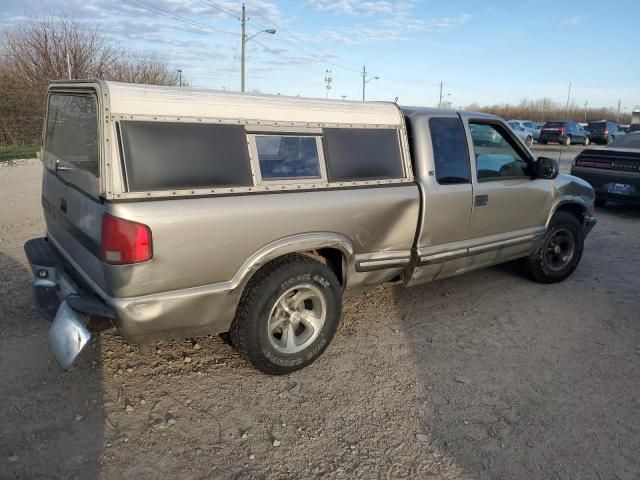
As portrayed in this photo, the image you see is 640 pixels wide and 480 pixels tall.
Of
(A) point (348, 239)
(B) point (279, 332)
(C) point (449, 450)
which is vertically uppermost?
(A) point (348, 239)

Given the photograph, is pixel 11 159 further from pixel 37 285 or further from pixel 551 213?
pixel 551 213

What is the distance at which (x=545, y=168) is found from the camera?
474cm

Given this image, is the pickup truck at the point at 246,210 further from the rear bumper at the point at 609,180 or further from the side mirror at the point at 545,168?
the rear bumper at the point at 609,180

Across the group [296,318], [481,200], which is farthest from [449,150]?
[296,318]

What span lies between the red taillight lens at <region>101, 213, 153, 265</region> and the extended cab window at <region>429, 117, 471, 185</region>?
7.93ft

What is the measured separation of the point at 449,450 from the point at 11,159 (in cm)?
1568

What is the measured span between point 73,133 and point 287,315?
1.93m

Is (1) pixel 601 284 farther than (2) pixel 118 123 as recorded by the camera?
Yes

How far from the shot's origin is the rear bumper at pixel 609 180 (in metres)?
8.95

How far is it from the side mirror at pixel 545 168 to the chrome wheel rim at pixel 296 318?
2717 millimetres

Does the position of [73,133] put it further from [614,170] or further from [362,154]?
[614,170]

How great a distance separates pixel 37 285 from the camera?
3.25 meters

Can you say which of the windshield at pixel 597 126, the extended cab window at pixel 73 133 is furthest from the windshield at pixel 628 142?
the windshield at pixel 597 126

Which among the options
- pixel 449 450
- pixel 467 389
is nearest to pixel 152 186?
pixel 449 450
